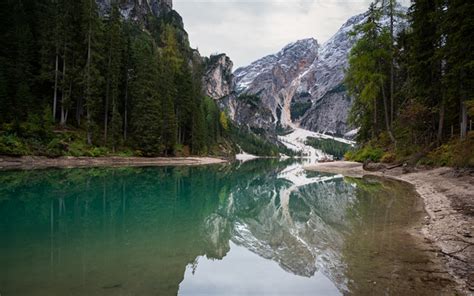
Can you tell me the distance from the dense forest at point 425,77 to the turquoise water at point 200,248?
1027 cm

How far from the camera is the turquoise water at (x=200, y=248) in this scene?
18.8ft

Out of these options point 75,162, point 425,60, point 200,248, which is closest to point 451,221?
point 200,248

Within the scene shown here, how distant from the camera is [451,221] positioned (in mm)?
9578

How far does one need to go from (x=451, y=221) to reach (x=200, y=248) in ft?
24.8

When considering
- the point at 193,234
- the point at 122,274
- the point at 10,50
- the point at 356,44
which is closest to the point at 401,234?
the point at 193,234

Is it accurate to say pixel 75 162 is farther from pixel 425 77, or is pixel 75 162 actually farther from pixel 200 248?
pixel 425 77

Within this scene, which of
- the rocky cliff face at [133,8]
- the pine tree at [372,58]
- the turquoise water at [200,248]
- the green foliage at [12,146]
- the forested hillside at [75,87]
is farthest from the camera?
the rocky cliff face at [133,8]

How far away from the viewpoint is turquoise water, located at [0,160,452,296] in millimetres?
5727

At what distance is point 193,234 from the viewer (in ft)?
31.0

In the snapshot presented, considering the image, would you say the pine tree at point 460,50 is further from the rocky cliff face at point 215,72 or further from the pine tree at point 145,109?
the rocky cliff face at point 215,72

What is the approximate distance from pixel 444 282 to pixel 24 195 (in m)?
16.4

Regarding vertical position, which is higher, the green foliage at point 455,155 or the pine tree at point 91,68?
the pine tree at point 91,68

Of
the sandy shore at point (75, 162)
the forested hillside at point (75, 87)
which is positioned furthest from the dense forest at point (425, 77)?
the forested hillside at point (75, 87)

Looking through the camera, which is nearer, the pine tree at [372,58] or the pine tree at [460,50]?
the pine tree at [460,50]
